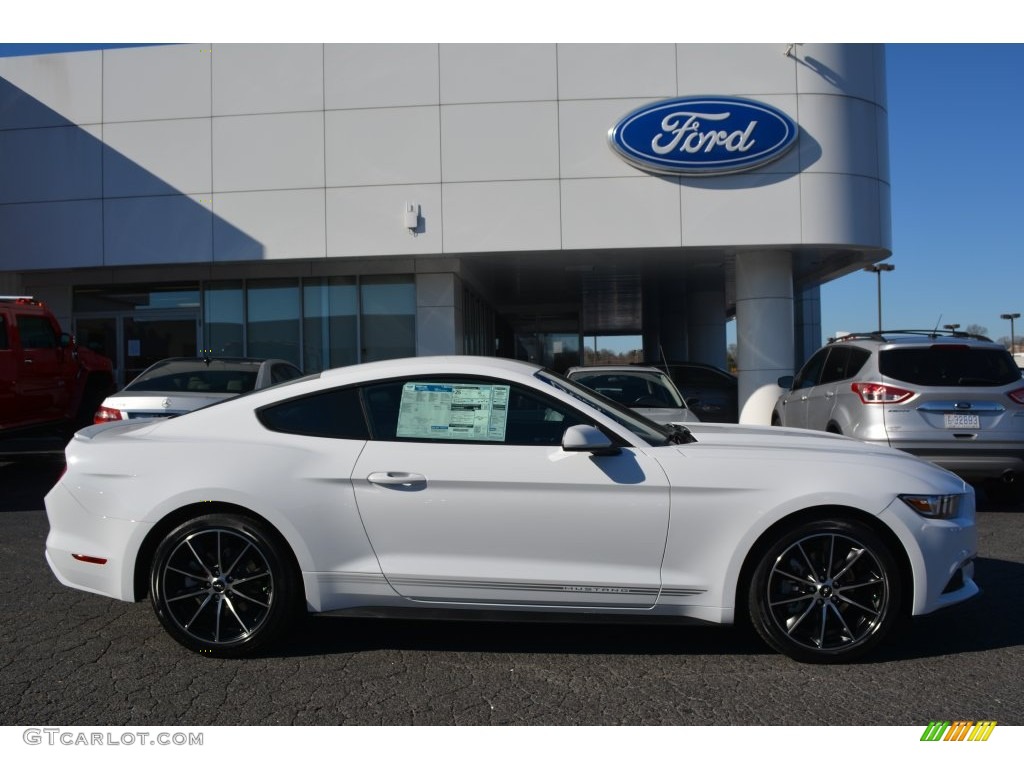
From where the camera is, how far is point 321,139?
1458 cm

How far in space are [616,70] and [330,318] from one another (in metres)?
6.84

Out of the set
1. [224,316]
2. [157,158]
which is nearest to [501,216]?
[224,316]

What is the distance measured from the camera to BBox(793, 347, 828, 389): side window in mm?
9788

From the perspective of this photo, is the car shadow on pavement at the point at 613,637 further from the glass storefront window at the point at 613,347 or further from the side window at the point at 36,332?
the glass storefront window at the point at 613,347

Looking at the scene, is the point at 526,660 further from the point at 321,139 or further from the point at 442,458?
the point at 321,139

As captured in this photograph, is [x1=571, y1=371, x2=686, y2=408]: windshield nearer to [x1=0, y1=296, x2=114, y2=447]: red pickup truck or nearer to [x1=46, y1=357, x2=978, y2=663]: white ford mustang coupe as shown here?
[x1=46, y1=357, x2=978, y2=663]: white ford mustang coupe

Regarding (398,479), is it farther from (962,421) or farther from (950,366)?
(950,366)

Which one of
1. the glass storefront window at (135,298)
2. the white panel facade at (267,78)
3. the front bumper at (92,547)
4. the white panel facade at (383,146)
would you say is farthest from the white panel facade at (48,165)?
the front bumper at (92,547)

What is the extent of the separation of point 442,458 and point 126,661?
1858 millimetres

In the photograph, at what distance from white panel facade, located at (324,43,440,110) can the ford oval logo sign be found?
3.33 meters

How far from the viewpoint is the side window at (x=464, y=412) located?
426 cm

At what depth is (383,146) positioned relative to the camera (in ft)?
47.5

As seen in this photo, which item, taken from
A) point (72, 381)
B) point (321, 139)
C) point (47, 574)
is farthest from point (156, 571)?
point (321, 139)

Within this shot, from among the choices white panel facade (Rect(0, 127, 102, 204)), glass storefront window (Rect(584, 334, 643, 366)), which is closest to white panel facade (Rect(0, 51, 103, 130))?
white panel facade (Rect(0, 127, 102, 204))
